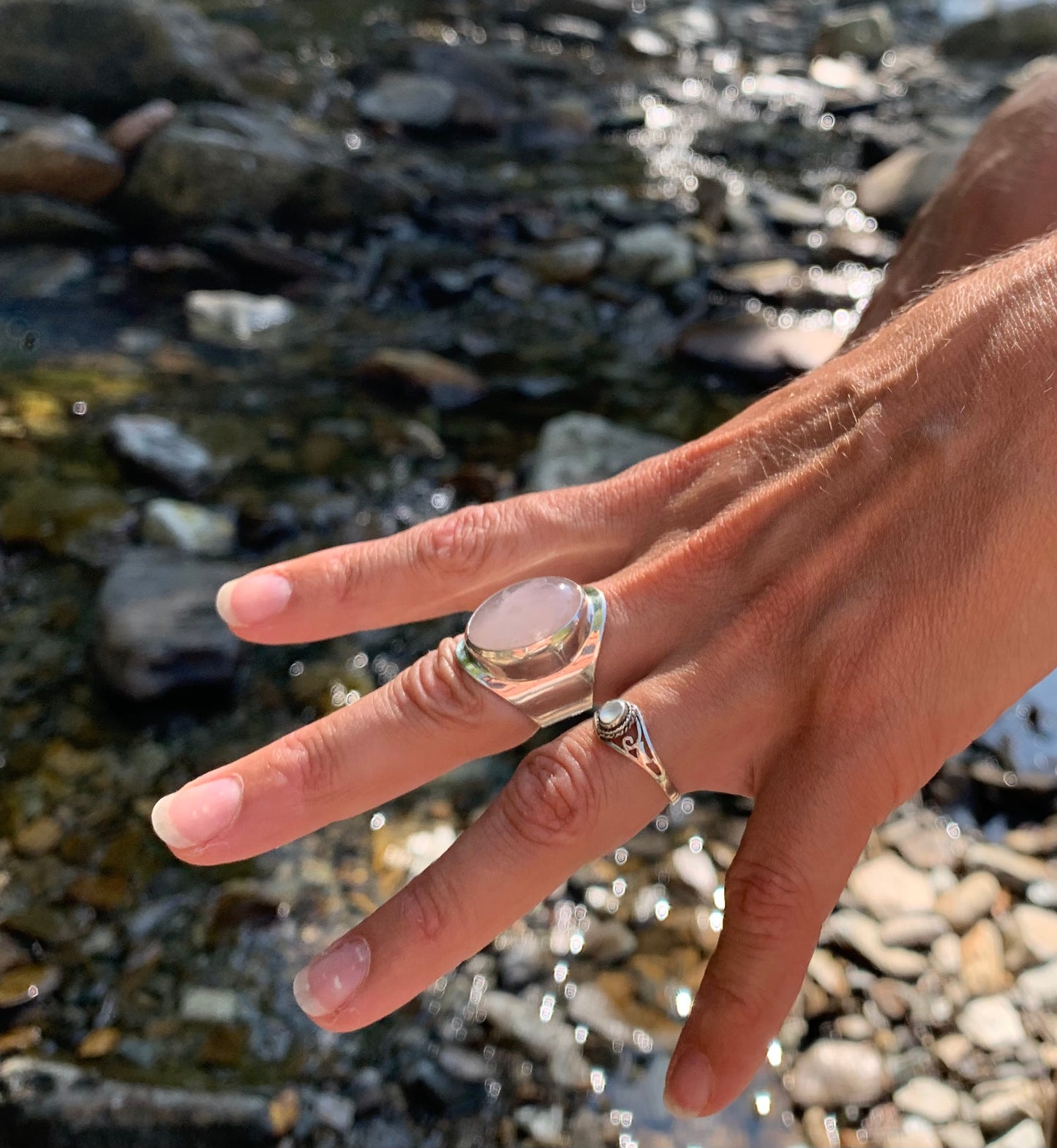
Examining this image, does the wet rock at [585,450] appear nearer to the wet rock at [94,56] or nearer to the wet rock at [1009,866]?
the wet rock at [1009,866]

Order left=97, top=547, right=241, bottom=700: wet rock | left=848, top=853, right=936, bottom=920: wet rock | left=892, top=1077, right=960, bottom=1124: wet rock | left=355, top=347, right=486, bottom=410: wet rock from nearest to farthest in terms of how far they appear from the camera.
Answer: left=892, top=1077, right=960, bottom=1124: wet rock < left=848, top=853, right=936, bottom=920: wet rock < left=97, top=547, right=241, bottom=700: wet rock < left=355, top=347, right=486, bottom=410: wet rock

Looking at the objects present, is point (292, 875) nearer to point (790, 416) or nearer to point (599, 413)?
point (790, 416)

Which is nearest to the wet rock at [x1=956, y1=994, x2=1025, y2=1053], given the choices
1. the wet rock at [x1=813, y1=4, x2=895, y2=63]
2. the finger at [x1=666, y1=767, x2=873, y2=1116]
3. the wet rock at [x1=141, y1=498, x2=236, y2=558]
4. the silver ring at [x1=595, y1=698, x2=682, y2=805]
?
the finger at [x1=666, y1=767, x2=873, y2=1116]

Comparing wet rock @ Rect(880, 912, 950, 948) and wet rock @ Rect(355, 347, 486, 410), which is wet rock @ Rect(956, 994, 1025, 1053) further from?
wet rock @ Rect(355, 347, 486, 410)

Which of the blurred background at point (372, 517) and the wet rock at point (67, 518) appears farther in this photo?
the wet rock at point (67, 518)

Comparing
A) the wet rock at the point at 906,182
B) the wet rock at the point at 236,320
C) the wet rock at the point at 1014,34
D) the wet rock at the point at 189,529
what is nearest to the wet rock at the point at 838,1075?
the wet rock at the point at 189,529
